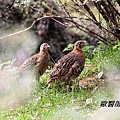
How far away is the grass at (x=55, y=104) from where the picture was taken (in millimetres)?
6488

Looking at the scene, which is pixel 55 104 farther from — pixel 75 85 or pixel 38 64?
pixel 38 64

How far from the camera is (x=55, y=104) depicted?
7012 millimetres

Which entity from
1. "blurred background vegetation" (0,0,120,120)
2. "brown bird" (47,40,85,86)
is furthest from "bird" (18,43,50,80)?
"brown bird" (47,40,85,86)

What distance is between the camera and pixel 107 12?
8.75 metres

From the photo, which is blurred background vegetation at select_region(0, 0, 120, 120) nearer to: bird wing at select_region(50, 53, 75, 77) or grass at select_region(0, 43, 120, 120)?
grass at select_region(0, 43, 120, 120)

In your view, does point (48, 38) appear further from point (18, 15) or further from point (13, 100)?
point (13, 100)

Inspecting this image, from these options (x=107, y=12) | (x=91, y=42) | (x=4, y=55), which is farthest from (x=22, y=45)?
(x=107, y=12)

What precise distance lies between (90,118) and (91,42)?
802 centimetres

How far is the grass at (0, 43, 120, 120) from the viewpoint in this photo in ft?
21.3

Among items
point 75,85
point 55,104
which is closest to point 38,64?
point 75,85

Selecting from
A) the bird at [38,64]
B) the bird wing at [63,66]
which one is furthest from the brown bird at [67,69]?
the bird at [38,64]

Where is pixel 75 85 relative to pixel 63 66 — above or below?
below

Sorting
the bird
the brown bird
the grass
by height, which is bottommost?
the grass

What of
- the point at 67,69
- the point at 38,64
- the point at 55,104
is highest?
the point at 38,64
